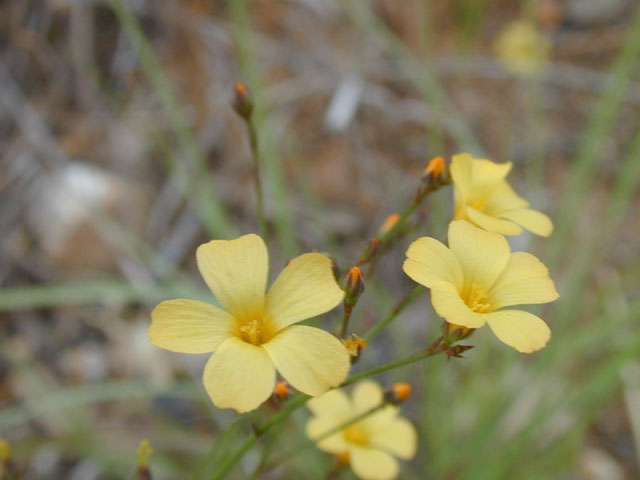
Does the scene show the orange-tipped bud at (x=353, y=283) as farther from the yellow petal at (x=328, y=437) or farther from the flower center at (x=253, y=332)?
the yellow petal at (x=328, y=437)

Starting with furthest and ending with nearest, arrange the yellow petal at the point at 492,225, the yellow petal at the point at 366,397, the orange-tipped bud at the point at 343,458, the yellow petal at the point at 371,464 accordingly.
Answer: the yellow petal at the point at 366,397, the orange-tipped bud at the point at 343,458, the yellow petal at the point at 371,464, the yellow petal at the point at 492,225

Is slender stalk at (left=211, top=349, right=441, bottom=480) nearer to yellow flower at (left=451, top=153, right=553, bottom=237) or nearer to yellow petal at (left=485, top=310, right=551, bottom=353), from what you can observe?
yellow petal at (left=485, top=310, right=551, bottom=353)

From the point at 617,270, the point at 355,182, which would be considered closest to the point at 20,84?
the point at 355,182

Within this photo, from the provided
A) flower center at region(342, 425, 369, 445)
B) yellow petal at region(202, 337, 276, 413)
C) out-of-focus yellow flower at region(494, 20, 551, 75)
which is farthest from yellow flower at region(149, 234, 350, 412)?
out-of-focus yellow flower at region(494, 20, 551, 75)

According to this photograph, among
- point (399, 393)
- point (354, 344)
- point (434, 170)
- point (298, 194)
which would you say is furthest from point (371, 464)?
point (298, 194)

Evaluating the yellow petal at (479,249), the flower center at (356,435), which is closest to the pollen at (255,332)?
the yellow petal at (479,249)

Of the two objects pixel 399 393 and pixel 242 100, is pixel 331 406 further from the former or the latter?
pixel 242 100
